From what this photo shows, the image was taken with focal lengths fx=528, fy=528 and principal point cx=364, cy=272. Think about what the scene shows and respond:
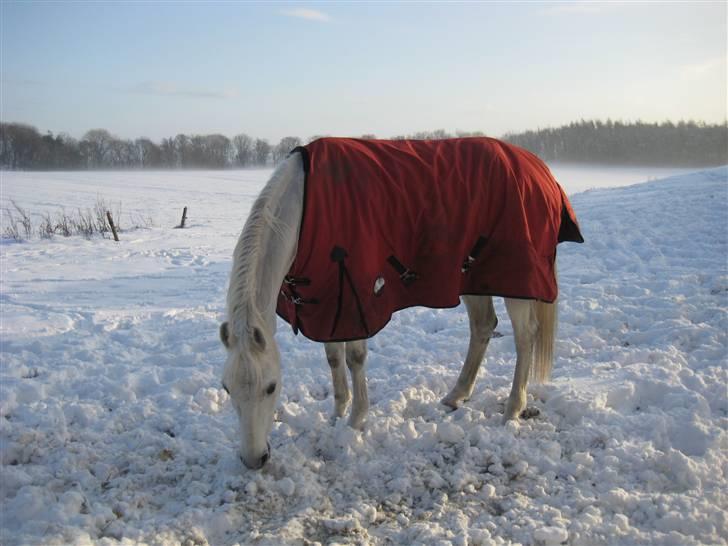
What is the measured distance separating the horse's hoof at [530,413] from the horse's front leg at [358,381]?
108cm

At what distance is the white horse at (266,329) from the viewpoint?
2498mm

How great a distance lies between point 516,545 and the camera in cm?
244

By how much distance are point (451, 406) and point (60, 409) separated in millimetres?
2690

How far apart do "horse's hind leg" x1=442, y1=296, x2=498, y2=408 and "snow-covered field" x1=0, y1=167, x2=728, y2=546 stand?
14 centimetres

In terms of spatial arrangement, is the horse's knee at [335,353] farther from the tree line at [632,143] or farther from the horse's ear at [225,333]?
the tree line at [632,143]

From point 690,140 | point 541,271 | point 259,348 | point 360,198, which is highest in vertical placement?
point 690,140

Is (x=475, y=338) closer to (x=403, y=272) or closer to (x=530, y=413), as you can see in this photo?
(x=530, y=413)

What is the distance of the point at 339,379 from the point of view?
3660 millimetres

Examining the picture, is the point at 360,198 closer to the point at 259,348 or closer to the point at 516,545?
the point at 259,348

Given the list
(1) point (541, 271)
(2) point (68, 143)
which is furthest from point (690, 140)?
(2) point (68, 143)

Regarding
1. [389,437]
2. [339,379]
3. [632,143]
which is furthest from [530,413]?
[632,143]

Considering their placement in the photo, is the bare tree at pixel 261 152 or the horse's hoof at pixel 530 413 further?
the bare tree at pixel 261 152

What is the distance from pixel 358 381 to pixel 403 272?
822 mm

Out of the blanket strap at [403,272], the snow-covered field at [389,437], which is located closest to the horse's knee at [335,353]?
the snow-covered field at [389,437]
